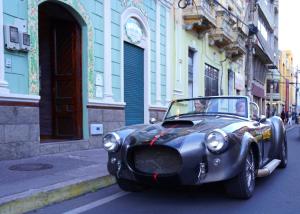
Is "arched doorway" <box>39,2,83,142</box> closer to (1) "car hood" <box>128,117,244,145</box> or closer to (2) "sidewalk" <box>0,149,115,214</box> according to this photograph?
(2) "sidewalk" <box>0,149,115,214</box>

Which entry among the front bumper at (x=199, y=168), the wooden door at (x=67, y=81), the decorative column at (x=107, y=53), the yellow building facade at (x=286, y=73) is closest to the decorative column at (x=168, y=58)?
the decorative column at (x=107, y=53)

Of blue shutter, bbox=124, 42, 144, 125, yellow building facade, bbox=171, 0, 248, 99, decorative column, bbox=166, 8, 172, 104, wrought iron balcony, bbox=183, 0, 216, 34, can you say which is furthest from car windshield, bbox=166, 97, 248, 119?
wrought iron balcony, bbox=183, 0, 216, 34

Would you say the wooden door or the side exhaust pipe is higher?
the wooden door

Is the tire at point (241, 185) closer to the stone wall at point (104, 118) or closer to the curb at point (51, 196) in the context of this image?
the curb at point (51, 196)

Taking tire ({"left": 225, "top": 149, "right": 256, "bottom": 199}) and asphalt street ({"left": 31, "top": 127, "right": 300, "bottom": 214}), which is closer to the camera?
asphalt street ({"left": 31, "top": 127, "right": 300, "bottom": 214})

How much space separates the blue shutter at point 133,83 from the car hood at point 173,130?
7000mm

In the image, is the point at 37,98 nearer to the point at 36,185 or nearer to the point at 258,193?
the point at 36,185

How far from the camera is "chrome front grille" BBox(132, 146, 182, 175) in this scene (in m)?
5.03

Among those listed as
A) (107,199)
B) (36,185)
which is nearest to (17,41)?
(36,185)

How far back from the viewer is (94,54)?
35.7 feet

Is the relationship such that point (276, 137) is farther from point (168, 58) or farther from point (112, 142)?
point (168, 58)

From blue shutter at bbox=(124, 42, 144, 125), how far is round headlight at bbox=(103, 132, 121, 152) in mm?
7147

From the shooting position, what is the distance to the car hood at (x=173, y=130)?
16.9 feet

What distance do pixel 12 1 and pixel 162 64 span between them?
25.2 feet
